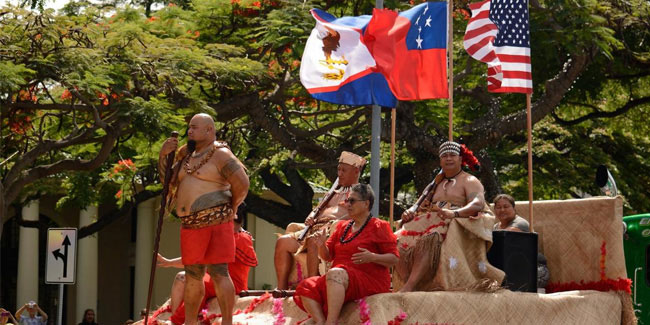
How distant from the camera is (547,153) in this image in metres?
22.9

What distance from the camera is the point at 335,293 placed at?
7.95m

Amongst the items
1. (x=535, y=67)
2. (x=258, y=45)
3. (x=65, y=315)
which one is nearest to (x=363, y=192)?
(x=258, y=45)

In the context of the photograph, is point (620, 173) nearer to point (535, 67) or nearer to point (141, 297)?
point (535, 67)

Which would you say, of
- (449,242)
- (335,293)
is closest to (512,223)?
(449,242)

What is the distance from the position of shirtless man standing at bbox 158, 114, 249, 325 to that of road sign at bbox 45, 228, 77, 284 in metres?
6.91

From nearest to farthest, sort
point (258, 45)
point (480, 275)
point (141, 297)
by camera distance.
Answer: point (480, 275)
point (258, 45)
point (141, 297)

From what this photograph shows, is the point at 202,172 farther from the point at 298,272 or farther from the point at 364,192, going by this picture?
the point at 298,272

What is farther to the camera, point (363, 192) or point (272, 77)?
point (272, 77)

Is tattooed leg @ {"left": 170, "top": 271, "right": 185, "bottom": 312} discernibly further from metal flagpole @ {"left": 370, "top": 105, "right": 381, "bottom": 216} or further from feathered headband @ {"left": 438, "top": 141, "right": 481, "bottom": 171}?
metal flagpole @ {"left": 370, "top": 105, "right": 381, "bottom": 216}

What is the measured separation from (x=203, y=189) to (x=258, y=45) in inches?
394

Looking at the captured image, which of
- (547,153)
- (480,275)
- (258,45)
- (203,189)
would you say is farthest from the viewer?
(547,153)

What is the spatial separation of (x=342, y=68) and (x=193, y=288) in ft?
15.7

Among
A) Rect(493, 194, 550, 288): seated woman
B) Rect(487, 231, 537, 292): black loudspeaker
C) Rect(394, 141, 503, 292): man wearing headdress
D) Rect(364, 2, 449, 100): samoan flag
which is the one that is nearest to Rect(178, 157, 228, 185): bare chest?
Rect(394, 141, 503, 292): man wearing headdress

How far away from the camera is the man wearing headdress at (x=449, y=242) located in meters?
8.92
